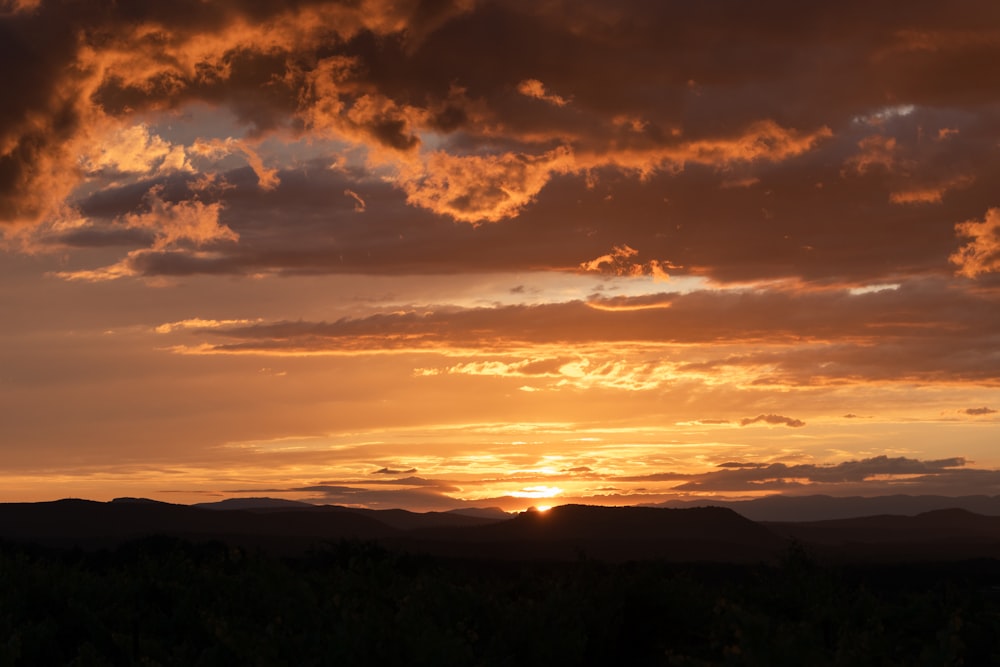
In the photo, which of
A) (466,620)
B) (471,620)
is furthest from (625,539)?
(466,620)

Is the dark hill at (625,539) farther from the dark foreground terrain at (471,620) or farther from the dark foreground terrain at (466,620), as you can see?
the dark foreground terrain at (466,620)

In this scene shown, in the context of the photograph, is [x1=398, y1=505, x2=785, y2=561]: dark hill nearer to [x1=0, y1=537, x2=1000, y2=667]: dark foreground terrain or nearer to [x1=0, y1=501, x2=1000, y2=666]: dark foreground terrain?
[x1=0, y1=501, x2=1000, y2=666]: dark foreground terrain

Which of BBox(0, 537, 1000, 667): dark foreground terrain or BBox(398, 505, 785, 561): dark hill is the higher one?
BBox(0, 537, 1000, 667): dark foreground terrain

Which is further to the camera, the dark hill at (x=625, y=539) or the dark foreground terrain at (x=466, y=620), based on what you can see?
the dark hill at (x=625, y=539)

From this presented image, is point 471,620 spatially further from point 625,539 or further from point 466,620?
point 625,539

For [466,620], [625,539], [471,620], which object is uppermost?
[466,620]

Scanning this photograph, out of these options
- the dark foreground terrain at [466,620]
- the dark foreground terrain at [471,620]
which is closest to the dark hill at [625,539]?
the dark foreground terrain at [471,620]

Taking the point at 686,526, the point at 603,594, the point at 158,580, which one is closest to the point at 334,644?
the point at 603,594

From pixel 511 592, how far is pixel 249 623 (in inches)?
552

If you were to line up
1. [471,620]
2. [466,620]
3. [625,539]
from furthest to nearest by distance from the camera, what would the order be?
[625,539] → [471,620] → [466,620]

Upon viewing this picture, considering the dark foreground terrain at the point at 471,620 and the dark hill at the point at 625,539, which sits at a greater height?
the dark foreground terrain at the point at 471,620

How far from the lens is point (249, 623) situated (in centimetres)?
3025

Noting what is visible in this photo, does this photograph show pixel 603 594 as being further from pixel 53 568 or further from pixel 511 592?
pixel 53 568

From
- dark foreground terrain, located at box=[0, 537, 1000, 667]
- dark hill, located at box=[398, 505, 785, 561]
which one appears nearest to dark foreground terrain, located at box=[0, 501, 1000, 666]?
dark foreground terrain, located at box=[0, 537, 1000, 667]
